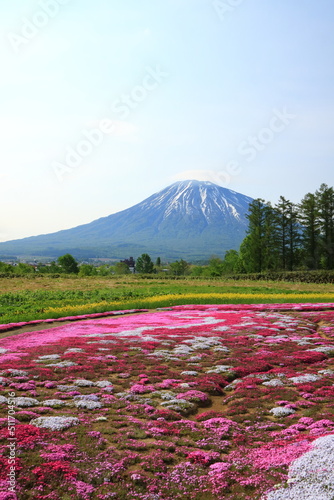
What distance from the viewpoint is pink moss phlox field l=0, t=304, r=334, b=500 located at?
667 cm

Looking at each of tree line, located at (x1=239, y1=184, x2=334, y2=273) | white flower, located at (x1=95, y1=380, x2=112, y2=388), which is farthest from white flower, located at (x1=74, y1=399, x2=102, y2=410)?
tree line, located at (x1=239, y1=184, x2=334, y2=273)

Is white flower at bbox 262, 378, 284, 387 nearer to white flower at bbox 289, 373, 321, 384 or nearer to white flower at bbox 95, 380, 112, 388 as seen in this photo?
white flower at bbox 289, 373, 321, 384

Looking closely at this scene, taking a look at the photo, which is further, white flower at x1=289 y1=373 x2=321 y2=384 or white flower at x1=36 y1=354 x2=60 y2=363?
white flower at x1=36 y1=354 x2=60 y2=363

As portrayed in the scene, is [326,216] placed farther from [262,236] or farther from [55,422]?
[55,422]

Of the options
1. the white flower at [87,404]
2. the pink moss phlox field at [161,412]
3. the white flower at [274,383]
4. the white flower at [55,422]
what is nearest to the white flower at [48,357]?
the pink moss phlox field at [161,412]

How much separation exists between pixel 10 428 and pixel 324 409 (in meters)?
6.96

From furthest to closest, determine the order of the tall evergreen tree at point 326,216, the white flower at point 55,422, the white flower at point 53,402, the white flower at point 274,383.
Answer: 1. the tall evergreen tree at point 326,216
2. the white flower at point 274,383
3. the white flower at point 53,402
4. the white flower at point 55,422

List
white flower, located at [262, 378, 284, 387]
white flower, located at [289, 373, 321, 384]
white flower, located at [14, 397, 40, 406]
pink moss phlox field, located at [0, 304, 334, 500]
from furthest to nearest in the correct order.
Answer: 1. white flower, located at [289, 373, 321, 384]
2. white flower, located at [262, 378, 284, 387]
3. white flower, located at [14, 397, 40, 406]
4. pink moss phlox field, located at [0, 304, 334, 500]

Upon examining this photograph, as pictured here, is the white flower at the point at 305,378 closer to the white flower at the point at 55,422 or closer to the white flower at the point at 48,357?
the white flower at the point at 55,422

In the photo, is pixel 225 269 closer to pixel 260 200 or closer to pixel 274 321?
pixel 260 200

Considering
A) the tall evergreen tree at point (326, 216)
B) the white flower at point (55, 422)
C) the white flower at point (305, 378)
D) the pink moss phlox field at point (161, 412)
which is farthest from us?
the tall evergreen tree at point (326, 216)

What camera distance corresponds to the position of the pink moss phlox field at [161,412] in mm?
6668

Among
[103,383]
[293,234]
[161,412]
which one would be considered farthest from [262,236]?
[161,412]

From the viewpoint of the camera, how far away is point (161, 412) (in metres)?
9.82
